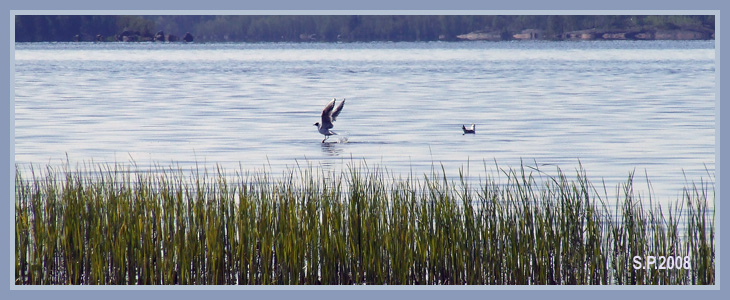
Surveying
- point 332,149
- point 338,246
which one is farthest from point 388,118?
point 338,246

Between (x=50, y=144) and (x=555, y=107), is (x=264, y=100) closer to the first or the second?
(x=555, y=107)

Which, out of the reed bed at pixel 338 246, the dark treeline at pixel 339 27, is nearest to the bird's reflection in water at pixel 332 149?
the dark treeline at pixel 339 27

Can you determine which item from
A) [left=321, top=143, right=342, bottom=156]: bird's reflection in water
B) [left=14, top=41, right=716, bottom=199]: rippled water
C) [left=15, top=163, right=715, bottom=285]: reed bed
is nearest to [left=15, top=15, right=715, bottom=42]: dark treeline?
[left=14, top=41, right=716, bottom=199]: rippled water

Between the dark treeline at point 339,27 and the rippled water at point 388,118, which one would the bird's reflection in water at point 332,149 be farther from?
the dark treeline at point 339,27

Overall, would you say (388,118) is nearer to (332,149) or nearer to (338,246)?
(332,149)

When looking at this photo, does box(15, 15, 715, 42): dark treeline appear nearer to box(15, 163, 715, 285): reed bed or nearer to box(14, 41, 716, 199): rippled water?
box(14, 41, 716, 199): rippled water

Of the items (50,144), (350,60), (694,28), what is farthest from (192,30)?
(350,60)

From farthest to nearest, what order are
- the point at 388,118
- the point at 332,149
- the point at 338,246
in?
the point at 388,118 → the point at 332,149 → the point at 338,246
